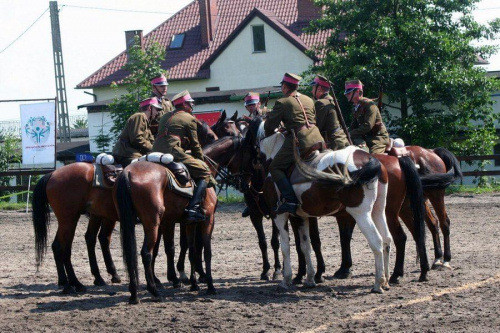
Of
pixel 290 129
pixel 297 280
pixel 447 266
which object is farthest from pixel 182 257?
pixel 447 266

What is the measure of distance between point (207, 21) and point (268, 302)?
3920cm

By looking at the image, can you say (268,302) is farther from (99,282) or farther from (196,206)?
(99,282)

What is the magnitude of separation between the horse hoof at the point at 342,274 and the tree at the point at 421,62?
14.3 metres

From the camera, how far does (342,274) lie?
11.6 metres

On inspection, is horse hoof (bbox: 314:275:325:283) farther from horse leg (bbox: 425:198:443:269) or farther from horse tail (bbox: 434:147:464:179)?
horse tail (bbox: 434:147:464:179)

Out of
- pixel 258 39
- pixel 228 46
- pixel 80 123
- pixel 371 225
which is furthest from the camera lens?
pixel 80 123

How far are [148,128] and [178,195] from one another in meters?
1.84

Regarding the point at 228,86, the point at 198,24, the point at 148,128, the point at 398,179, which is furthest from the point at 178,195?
the point at 198,24

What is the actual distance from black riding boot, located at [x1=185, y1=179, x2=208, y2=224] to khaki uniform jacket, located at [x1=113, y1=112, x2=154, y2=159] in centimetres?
139

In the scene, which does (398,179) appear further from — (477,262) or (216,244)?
(216,244)

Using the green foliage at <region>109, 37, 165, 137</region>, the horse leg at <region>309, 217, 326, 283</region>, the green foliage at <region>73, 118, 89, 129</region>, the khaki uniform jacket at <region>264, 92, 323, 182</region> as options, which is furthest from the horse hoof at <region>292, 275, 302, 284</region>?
the green foliage at <region>73, 118, 89, 129</region>

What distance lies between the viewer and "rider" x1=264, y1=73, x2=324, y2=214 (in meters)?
10.5

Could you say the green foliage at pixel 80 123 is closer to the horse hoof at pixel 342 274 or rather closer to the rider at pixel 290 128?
the horse hoof at pixel 342 274

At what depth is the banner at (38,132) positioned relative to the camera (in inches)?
978
